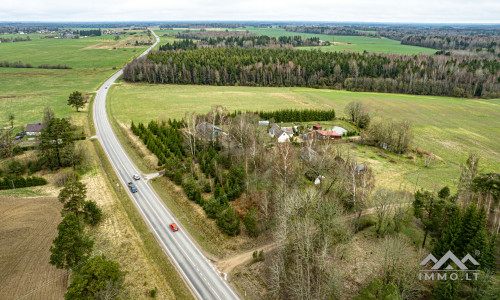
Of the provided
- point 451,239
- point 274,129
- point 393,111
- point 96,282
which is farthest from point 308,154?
point 393,111

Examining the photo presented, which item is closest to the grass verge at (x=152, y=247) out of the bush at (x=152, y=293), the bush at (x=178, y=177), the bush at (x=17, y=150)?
the bush at (x=152, y=293)

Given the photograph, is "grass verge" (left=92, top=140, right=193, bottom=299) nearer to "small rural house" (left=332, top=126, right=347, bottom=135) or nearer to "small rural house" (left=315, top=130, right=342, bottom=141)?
"small rural house" (left=315, top=130, right=342, bottom=141)

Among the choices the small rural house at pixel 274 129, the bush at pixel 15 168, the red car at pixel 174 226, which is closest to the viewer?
the red car at pixel 174 226

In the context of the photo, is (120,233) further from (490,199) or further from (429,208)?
(490,199)

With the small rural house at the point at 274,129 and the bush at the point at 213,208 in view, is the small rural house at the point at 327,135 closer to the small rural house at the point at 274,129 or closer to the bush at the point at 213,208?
the small rural house at the point at 274,129

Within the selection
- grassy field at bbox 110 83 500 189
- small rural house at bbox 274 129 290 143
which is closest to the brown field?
grassy field at bbox 110 83 500 189

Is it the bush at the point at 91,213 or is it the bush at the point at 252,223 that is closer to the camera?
the bush at the point at 252,223
